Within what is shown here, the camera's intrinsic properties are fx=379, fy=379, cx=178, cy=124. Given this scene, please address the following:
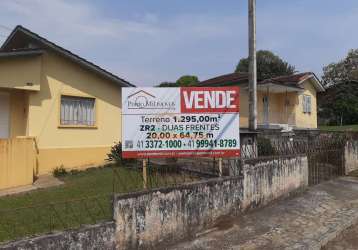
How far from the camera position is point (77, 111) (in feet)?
42.8

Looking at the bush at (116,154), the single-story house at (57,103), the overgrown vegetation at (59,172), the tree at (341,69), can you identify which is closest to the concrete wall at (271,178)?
the bush at (116,154)

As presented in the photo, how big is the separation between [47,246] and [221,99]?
4.37 m

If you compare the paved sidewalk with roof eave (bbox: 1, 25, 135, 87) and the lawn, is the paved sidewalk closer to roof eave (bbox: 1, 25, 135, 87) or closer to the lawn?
the lawn

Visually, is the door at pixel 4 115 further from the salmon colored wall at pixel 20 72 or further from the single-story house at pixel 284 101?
the single-story house at pixel 284 101

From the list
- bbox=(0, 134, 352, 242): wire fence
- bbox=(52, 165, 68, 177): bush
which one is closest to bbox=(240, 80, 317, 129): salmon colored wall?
bbox=(0, 134, 352, 242): wire fence

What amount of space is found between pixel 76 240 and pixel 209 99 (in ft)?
12.7

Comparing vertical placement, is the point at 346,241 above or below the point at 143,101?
below

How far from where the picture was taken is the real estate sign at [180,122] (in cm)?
720

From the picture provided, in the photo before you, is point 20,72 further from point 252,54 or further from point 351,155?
point 351,155

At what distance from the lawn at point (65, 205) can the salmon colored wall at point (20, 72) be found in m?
3.46

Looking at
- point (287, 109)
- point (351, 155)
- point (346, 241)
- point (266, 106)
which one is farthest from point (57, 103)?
point (287, 109)

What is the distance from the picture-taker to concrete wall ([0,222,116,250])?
4.27m

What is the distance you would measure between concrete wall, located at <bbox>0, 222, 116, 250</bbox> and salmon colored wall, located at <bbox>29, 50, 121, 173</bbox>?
756cm

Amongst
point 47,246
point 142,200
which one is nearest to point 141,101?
point 142,200
